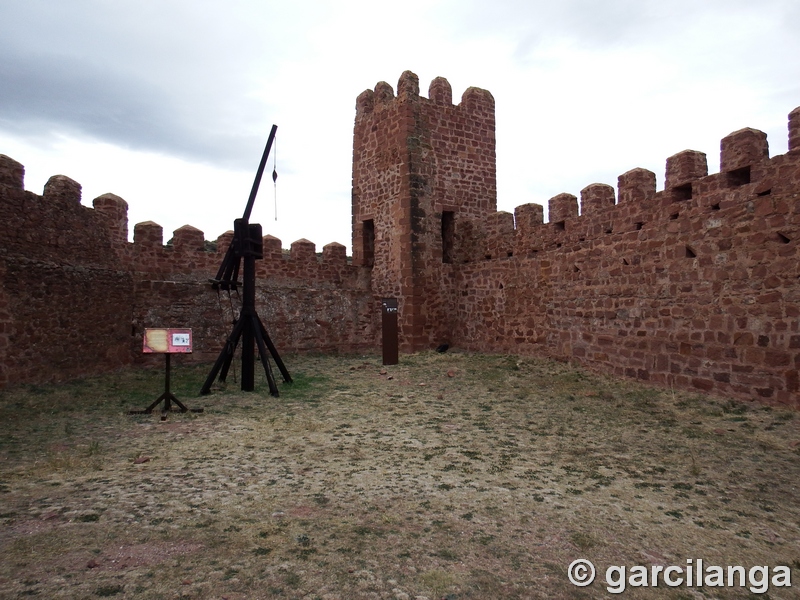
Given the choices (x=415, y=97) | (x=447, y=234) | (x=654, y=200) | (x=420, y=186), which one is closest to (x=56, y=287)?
(x=420, y=186)

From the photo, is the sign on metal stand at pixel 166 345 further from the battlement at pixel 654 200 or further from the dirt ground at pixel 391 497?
the battlement at pixel 654 200

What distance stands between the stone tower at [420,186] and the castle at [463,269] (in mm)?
45

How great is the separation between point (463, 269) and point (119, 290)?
7.50 meters

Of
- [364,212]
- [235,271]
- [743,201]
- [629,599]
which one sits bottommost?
[629,599]

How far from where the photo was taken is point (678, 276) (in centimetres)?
792

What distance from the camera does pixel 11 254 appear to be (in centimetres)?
816

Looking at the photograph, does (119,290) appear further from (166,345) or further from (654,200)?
(654,200)

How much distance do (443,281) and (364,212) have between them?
2.90 m

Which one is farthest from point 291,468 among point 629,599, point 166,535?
point 629,599

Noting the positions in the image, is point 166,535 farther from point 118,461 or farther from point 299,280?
point 299,280

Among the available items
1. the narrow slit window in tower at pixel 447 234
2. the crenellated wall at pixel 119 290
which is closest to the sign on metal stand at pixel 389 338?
the crenellated wall at pixel 119 290

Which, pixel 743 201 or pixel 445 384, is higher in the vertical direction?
pixel 743 201

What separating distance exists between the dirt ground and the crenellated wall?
1425 mm

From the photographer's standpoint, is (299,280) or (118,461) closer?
(118,461)
